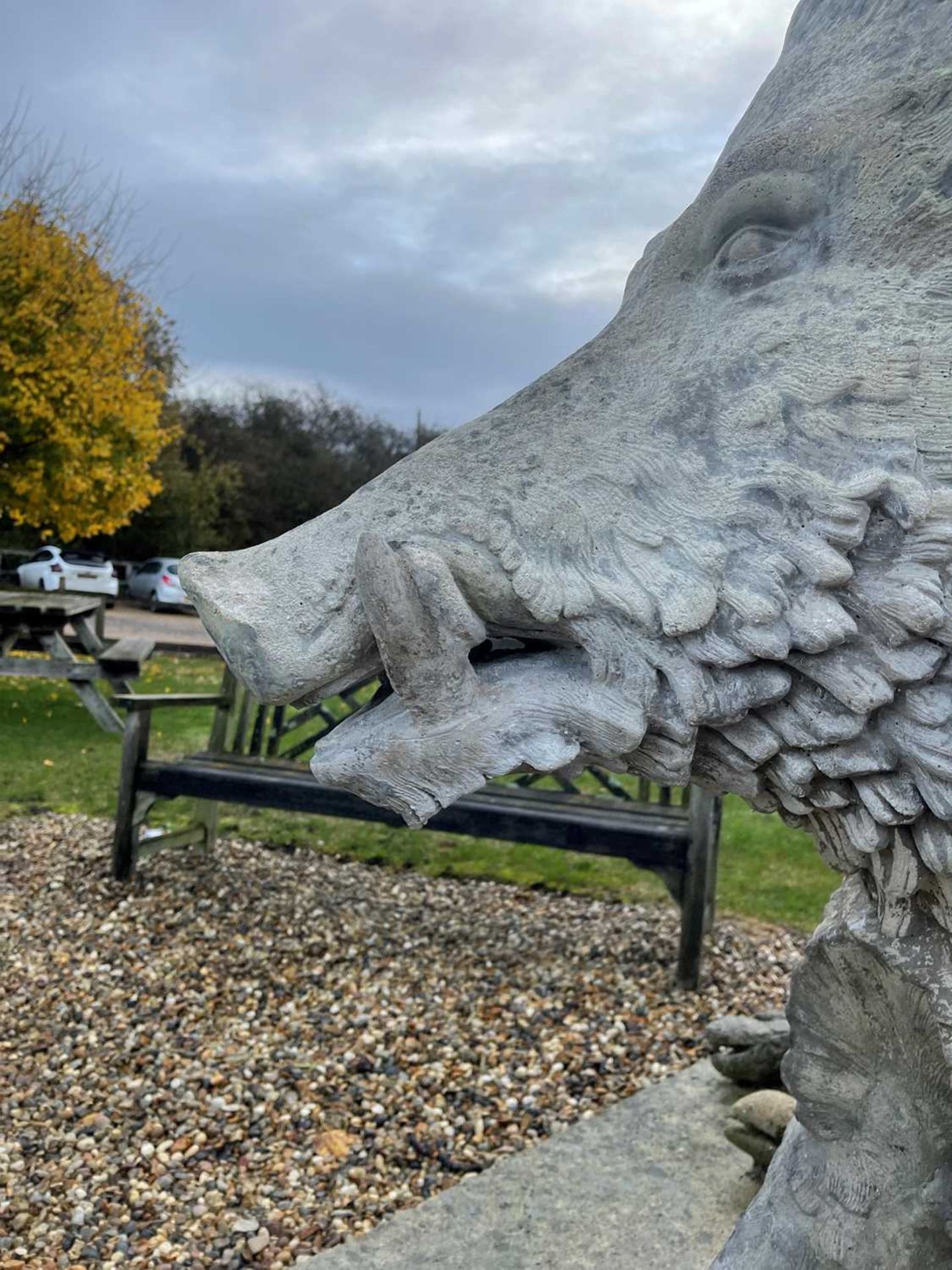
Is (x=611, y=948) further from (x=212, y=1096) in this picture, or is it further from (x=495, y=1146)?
(x=212, y=1096)

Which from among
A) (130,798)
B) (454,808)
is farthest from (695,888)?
(130,798)

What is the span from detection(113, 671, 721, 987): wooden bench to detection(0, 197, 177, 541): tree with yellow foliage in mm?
6674

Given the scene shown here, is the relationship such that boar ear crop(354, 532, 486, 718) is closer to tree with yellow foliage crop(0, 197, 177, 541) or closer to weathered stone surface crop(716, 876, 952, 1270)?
weathered stone surface crop(716, 876, 952, 1270)

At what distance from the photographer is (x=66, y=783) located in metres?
7.11

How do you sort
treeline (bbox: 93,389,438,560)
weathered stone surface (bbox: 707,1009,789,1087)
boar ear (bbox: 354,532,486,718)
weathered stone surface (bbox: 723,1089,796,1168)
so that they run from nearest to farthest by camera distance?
boar ear (bbox: 354,532,486,718), weathered stone surface (bbox: 723,1089,796,1168), weathered stone surface (bbox: 707,1009,789,1087), treeline (bbox: 93,389,438,560)

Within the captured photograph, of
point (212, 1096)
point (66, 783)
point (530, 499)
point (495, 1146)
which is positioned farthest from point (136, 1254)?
point (66, 783)

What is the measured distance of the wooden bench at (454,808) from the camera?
163 inches

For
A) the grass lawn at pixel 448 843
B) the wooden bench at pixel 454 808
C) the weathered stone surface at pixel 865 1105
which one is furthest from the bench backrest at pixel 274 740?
the weathered stone surface at pixel 865 1105

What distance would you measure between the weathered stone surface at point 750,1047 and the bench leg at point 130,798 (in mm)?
3019

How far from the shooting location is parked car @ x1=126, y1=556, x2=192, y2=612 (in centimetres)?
2289

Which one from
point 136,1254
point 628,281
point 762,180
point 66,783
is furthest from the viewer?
point 66,783

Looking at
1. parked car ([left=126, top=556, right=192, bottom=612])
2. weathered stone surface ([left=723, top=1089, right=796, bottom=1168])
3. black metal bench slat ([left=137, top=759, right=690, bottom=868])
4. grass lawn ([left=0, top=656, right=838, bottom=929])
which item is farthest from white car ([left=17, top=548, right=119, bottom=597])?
weathered stone surface ([left=723, top=1089, right=796, bottom=1168])

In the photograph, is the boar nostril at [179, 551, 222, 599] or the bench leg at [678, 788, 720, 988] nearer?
the boar nostril at [179, 551, 222, 599]

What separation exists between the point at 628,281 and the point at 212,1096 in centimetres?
287
